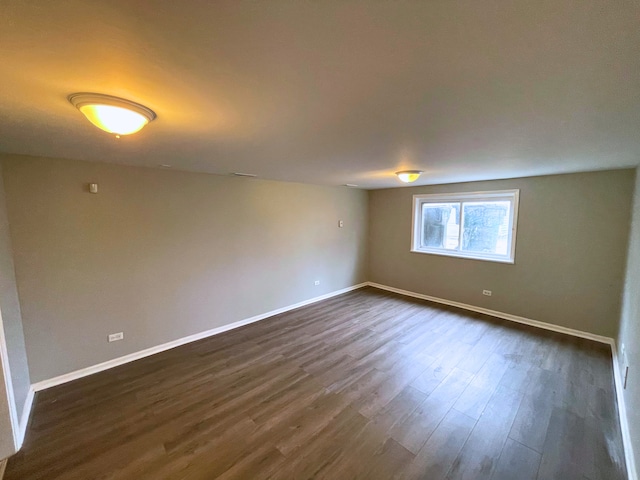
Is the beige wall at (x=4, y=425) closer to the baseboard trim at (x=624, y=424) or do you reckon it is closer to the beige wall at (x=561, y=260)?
the baseboard trim at (x=624, y=424)

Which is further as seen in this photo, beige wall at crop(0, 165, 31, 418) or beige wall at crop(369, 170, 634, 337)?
beige wall at crop(369, 170, 634, 337)

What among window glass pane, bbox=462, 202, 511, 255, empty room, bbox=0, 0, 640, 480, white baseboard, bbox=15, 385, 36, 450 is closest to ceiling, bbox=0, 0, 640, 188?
empty room, bbox=0, 0, 640, 480

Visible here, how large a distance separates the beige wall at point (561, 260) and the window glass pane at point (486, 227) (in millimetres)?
262

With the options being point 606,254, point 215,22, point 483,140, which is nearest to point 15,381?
point 215,22

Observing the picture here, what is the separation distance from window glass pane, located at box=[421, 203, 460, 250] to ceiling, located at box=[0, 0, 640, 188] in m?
2.92

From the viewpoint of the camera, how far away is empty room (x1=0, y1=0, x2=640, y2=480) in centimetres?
89

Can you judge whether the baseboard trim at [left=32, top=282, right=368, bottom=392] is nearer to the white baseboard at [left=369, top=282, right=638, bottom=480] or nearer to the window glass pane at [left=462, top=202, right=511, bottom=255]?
the white baseboard at [left=369, top=282, right=638, bottom=480]

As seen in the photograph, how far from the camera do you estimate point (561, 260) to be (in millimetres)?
3732

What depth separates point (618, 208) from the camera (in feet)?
10.8

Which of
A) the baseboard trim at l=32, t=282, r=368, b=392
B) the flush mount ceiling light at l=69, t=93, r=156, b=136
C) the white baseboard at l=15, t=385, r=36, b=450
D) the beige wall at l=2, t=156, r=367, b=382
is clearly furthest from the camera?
the baseboard trim at l=32, t=282, r=368, b=392

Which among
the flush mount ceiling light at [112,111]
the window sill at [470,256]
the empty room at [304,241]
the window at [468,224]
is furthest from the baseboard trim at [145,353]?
the window at [468,224]

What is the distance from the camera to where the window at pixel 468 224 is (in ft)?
14.1

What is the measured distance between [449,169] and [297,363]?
9.97ft

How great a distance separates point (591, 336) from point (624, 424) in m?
1.96
